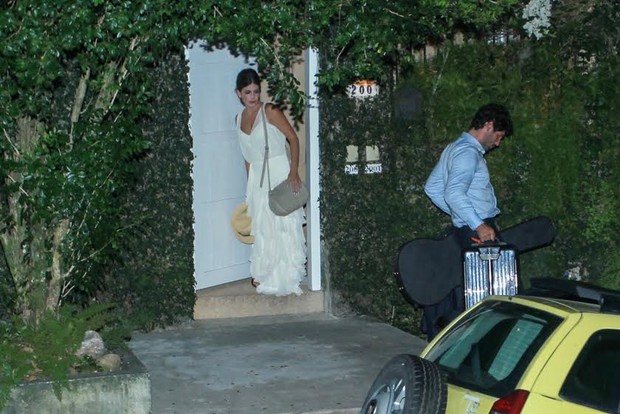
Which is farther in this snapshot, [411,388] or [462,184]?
[462,184]

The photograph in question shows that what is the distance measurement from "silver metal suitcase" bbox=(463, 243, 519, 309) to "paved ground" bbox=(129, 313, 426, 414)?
3.26ft

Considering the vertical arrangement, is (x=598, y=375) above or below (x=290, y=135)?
below

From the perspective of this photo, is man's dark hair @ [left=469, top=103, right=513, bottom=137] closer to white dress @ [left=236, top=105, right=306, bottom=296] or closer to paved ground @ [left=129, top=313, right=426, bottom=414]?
paved ground @ [left=129, top=313, right=426, bottom=414]

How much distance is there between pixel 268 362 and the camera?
9.36 metres

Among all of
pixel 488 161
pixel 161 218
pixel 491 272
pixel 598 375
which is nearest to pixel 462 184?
pixel 491 272

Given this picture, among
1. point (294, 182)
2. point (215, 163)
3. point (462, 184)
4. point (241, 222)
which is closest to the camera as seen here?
point (462, 184)

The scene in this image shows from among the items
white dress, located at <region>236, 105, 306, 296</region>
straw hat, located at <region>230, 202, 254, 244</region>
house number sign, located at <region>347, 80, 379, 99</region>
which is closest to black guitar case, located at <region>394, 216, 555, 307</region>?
white dress, located at <region>236, 105, 306, 296</region>

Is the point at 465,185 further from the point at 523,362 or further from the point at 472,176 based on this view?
the point at 523,362

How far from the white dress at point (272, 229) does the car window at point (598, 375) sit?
18.8 ft

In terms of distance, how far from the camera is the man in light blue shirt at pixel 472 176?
29.6 ft

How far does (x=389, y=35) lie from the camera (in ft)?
26.7

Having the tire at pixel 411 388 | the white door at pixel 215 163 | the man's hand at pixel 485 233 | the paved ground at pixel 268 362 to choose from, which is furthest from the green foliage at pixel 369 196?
the tire at pixel 411 388

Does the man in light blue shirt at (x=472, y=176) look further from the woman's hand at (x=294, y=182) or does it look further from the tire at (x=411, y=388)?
the tire at (x=411, y=388)

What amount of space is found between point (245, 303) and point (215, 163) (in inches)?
51.4
